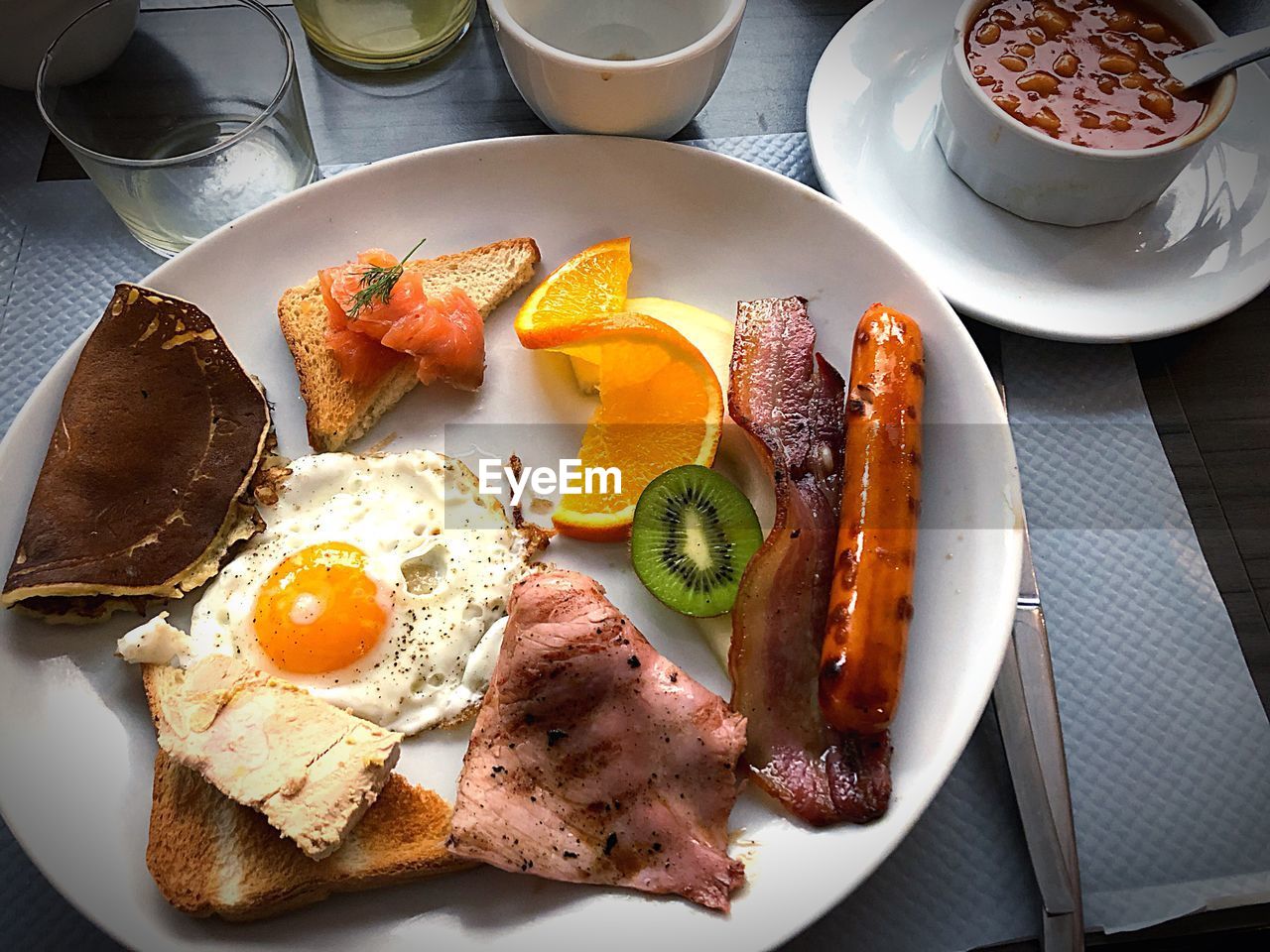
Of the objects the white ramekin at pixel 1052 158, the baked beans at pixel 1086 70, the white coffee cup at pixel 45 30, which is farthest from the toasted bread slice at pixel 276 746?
the baked beans at pixel 1086 70

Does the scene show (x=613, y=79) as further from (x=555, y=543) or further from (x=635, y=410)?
(x=555, y=543)

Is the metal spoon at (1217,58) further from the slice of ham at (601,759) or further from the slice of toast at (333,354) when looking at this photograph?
the slice of ham at (601,759)

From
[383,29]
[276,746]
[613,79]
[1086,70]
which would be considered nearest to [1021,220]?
[1086,70]

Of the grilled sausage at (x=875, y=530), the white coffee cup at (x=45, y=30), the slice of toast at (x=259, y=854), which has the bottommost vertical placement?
the slice of toast at (x=259, y=854)

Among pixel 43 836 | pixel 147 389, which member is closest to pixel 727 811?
pixel 43 836

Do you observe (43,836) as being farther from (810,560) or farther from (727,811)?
(810,560)

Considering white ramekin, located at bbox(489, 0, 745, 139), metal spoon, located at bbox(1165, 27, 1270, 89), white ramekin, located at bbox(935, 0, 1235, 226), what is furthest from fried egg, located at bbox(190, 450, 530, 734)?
metal spoon, located at bbox(1165, 27, 1270, 89)
